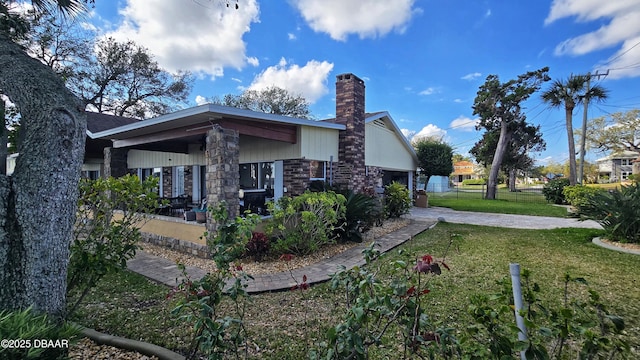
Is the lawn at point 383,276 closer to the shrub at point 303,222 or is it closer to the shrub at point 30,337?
the shrub at point 30,337

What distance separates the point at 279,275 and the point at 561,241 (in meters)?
7.26

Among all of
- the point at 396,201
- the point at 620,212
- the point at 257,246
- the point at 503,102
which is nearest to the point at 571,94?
the point at 503,102

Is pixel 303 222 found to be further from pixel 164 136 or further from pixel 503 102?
pixel 503 102

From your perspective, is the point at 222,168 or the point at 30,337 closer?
the point at 30,337

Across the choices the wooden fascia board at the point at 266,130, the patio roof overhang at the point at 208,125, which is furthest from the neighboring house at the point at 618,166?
the patio roof overhang at the point at 208,125

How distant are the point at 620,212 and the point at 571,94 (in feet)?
45.5

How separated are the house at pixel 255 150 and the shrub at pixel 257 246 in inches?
32.9

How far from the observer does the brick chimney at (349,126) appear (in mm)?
9477

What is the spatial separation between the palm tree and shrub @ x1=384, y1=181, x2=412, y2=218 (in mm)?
12585

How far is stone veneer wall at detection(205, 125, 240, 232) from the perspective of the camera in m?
6.04

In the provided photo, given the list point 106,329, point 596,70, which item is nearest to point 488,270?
point 106,329

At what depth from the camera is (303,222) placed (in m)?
6.29

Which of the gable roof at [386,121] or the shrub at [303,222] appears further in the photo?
the gable roof at [386,121]

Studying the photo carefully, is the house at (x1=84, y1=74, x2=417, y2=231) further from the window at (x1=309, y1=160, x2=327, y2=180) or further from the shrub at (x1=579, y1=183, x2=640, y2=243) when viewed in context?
the shrub at (x1=579, y1=183, x2=640, y2=243)
